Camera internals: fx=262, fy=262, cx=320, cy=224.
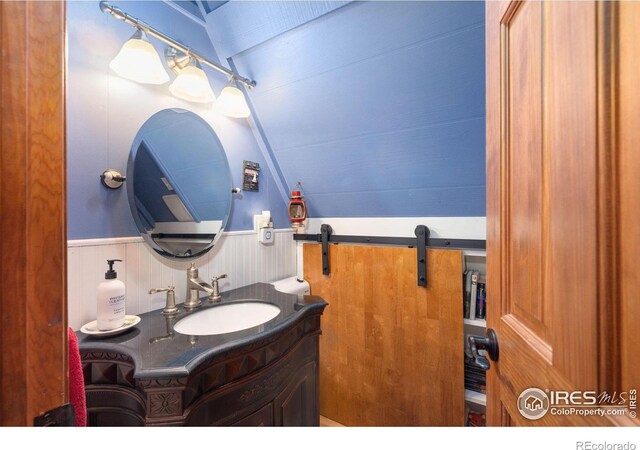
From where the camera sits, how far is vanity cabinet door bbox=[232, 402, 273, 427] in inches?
31.4

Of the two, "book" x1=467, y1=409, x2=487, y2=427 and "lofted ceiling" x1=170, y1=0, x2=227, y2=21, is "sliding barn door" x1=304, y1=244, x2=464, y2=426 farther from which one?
"lofted ceiling" x1=170, y1=0, x2=227, y2=21

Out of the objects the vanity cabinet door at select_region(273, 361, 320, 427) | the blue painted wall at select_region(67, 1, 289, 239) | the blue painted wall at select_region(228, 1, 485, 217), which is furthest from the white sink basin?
the blue painted wall at select_region(228, 1, 485, 217)

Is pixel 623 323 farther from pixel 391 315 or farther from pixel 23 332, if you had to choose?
pixel 391 315

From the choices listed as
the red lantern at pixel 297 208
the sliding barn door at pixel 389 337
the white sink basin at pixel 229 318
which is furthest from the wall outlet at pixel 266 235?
the white sink basin at pixel 229 318

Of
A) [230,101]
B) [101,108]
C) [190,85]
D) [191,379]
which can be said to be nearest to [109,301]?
[191,379]

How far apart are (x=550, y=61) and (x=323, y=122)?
1072mm

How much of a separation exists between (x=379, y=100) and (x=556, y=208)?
1.01m

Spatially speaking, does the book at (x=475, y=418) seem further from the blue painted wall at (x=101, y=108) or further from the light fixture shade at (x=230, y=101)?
the light fixture shade at (x=230, y=101)

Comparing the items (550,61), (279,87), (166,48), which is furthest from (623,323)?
(166,48)

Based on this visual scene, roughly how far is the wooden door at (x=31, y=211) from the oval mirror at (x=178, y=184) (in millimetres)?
729

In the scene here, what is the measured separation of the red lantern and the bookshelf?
0.95 metres

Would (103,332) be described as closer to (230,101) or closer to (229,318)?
(229,318)

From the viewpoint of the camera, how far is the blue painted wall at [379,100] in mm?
1012

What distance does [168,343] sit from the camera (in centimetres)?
78
